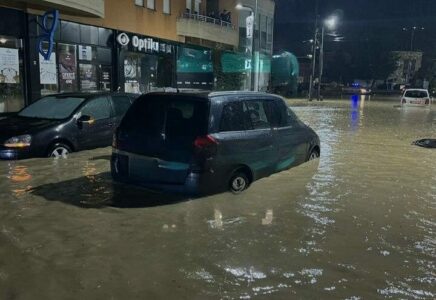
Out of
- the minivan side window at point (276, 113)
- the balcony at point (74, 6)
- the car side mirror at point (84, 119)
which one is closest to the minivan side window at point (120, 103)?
the car side mirror at point (84, 119)

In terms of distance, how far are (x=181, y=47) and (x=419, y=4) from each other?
91.9 metres

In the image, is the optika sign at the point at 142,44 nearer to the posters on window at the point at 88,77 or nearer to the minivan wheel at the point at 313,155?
the posters on window at the point at 88,77

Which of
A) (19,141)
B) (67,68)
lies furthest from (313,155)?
(67,68)

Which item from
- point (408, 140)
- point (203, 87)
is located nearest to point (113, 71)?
point (203, 87)

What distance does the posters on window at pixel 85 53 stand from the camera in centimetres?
2156

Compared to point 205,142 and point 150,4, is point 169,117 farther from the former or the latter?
point 150,4

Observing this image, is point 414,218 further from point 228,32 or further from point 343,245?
point 228,32

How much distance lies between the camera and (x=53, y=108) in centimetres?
1046

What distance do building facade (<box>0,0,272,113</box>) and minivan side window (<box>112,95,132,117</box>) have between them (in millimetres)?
7982

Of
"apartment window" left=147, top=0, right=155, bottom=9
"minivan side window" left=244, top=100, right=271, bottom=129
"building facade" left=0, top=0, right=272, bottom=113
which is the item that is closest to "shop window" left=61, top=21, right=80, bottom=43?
"building facade" left=0, top=0, right=272, bottom=113

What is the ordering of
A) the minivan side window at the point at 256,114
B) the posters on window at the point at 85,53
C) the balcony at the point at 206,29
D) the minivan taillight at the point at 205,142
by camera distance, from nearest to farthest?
the minivan taillight at the point at 205,142 → the minivan side window at the point at 256,114 → the posters on window at the point at 85,53 → the balcony at the point at 206,29

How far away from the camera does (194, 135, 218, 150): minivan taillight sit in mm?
6637

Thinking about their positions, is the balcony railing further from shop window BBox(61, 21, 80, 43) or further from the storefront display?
shop window BBox(61, 21, 80, 43)

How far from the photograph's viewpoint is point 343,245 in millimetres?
5430
